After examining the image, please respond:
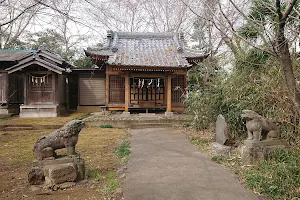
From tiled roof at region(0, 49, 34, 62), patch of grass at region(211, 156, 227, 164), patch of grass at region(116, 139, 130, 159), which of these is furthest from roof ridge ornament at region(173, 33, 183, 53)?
tiled roof at region(0, 49, 34, 62)

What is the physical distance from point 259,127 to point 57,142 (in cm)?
392

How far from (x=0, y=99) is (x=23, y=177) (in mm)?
11187

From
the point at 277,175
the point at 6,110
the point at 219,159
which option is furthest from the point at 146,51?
the point at 277,175

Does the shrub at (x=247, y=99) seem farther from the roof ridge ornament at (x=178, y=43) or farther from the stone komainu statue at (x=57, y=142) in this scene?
the roof ridge ornament at (x=178, y=43)

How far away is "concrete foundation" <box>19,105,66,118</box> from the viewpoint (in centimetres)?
1235

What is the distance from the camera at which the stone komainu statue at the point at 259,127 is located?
178 inches

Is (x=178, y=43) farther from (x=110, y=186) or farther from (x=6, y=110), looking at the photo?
(x=110, y=186)

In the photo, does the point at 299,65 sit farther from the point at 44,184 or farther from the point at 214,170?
the point at 44,184

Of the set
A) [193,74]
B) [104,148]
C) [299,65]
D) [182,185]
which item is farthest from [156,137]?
[193,74]

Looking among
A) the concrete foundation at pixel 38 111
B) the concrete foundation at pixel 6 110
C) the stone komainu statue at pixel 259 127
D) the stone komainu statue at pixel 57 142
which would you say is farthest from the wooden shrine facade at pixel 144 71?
the stone komainu statue at pixel 57 142

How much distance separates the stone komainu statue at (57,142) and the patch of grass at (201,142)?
12.2 ft

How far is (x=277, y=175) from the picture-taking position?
3.67 metres

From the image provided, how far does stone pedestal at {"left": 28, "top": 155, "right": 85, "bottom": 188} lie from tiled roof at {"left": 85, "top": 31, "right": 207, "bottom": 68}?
7708 millimetres

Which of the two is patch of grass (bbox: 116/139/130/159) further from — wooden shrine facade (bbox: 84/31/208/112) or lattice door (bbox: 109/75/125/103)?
lattice door (bbox: 109/75/125/103)
